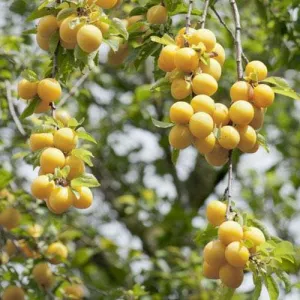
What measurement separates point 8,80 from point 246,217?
2.18 m

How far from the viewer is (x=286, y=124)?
6.47 meters

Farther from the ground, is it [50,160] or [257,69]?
[257,69]

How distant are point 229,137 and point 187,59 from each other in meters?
0.23

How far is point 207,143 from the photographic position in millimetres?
1866

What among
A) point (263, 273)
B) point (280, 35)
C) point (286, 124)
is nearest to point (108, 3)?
point (263, 273)

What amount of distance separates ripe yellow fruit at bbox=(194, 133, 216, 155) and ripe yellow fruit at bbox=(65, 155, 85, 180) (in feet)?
1.05

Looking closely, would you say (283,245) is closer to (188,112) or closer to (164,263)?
(188,112)

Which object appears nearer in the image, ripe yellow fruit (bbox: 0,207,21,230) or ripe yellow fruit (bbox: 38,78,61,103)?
ripe yellow fruit (bbox: 38,78,61,103)

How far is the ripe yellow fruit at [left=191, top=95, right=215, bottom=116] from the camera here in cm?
185

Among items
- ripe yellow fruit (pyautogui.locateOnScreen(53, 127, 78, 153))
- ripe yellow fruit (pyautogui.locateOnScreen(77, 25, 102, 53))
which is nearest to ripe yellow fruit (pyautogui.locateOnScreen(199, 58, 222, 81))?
ripe yellow fruit (pyautogui.locateOnScreen(77, 25, 102, 53))

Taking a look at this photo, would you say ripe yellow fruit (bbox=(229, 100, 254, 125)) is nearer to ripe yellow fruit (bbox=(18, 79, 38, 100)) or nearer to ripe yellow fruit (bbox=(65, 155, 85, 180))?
ripe yellow fruit (bbox=(65, 155, 85, 180))

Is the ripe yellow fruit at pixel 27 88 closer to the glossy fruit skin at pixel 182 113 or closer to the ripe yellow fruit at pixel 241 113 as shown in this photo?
the glossy fruit skin at pixel 182 113

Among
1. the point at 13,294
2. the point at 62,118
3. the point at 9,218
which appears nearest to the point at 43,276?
the point at 13,294

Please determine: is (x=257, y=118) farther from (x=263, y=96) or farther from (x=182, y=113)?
(x=182, y=113)
